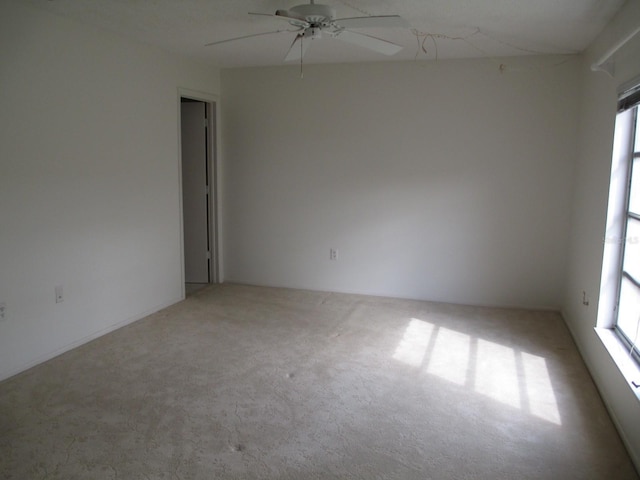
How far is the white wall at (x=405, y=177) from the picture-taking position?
448 cm

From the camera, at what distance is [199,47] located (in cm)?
423

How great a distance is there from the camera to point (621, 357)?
105 inches

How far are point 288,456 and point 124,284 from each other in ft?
8.05

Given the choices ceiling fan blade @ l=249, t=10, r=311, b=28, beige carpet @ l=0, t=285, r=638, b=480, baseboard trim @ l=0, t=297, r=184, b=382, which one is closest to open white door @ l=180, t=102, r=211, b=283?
baseboard trim @ l=0, t=297, r=184, b=382

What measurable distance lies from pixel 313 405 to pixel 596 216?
7.69 feet

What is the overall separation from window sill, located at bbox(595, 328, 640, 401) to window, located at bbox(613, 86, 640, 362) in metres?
0.04

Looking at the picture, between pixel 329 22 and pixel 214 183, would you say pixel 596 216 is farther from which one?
pixel 214 183

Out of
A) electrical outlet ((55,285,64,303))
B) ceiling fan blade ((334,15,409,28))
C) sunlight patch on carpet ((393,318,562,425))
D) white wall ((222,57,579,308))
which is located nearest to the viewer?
ceiling fan blade ((334,15,409,28))

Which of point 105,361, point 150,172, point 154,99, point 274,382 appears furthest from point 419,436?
point 154,99

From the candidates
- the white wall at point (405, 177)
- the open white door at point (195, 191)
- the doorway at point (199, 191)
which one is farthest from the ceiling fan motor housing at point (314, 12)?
the open white door at point (195, 191)

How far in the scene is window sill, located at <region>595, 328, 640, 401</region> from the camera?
2.39 meters

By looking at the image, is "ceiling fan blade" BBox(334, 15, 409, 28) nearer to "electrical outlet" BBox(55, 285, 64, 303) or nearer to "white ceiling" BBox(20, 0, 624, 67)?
"white ceiling" BBox(20, 0, 624, 67)

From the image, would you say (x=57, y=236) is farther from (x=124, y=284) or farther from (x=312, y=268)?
(x=312, y=268)

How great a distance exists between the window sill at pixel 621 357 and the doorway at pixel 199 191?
383 cm
